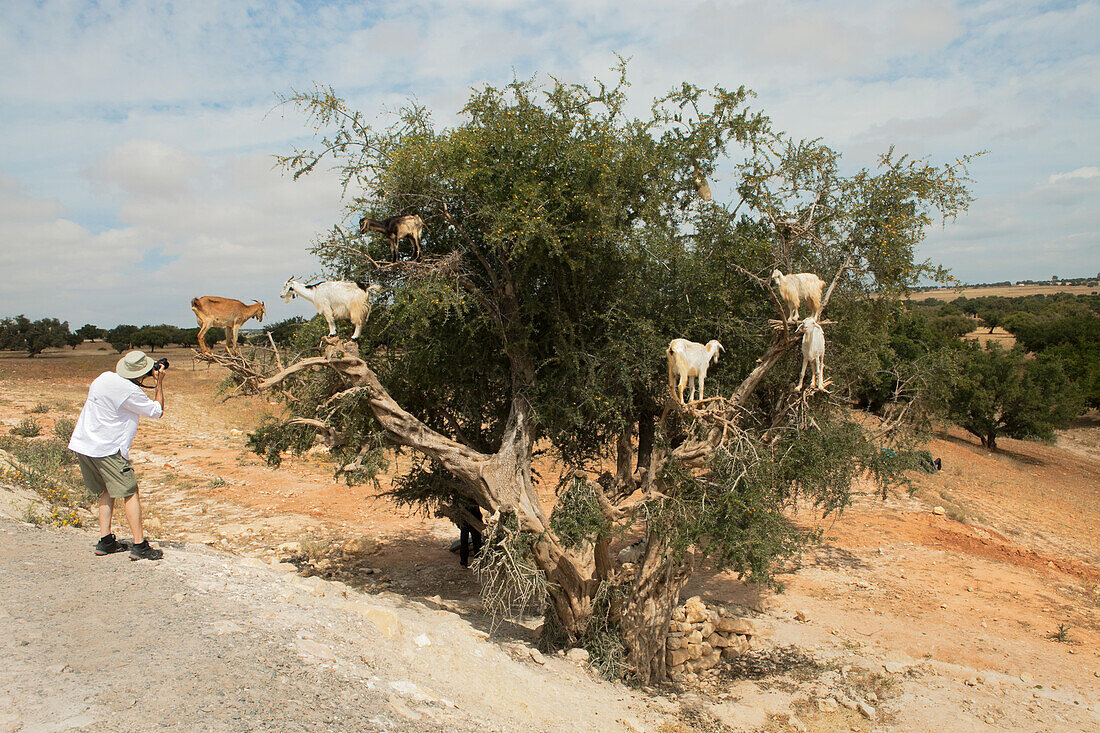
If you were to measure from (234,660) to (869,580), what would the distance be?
11.6 metres

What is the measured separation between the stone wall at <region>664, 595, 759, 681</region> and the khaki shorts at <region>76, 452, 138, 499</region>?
6914mm

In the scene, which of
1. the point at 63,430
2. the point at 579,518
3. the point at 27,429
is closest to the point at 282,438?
the point at 579,518

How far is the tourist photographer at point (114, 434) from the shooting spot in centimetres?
645

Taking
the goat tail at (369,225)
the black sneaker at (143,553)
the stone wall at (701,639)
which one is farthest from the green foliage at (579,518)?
the black sneaker at (143,553)

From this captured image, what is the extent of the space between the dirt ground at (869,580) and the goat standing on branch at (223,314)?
452 cm

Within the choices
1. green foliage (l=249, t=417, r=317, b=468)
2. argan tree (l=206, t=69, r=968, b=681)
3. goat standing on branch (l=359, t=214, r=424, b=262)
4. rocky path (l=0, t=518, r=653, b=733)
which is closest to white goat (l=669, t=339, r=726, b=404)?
argan tree (l=206, t=69, r=968, b=681)

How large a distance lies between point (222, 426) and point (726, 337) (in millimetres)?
21500

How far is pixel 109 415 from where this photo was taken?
21.5 ft

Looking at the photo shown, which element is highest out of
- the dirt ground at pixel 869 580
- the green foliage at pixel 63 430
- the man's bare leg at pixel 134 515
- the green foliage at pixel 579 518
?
the man's bare leg at pixel 134 515

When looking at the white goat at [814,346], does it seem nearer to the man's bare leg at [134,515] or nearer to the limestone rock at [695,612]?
the limestone rock at [695,612]

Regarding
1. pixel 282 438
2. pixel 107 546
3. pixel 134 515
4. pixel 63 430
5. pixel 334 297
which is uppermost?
pixel 334 297

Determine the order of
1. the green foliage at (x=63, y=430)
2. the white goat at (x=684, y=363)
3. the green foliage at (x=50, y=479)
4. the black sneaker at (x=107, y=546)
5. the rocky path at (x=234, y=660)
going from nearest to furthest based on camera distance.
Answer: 1. the rocky path at (x=234, y=660)
2. the black sneaker at (x=107, y=546)
3. the white goat at (x=684, y=363)
4. the green foliage at (x=50, y=479)
5. the green foliage at (x=63, y=430)

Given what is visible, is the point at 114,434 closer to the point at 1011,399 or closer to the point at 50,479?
the point at 50,479

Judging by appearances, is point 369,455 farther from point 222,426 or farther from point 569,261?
point 222,426
